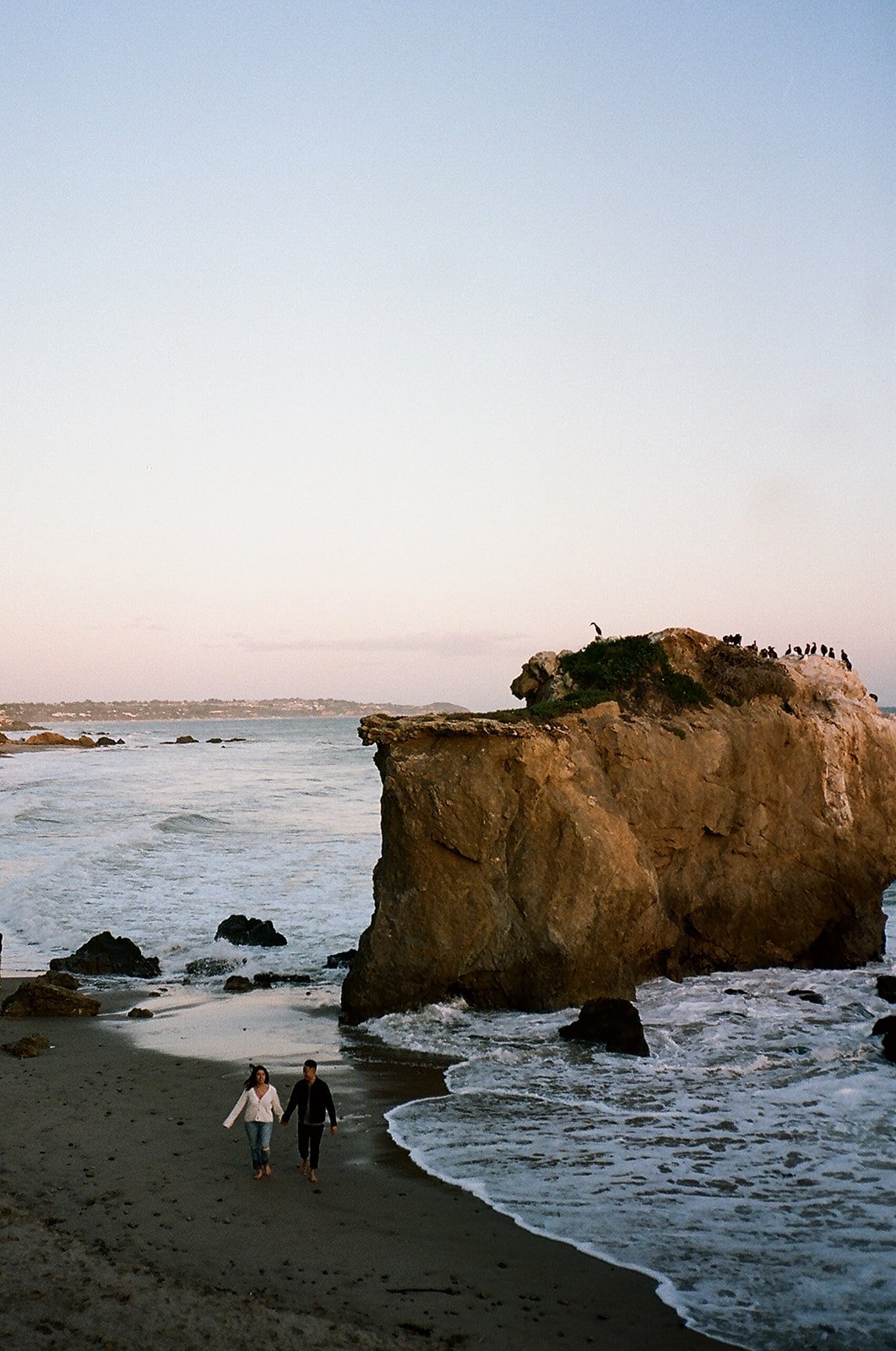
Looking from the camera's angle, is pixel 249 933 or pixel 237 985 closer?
pixel 237 985

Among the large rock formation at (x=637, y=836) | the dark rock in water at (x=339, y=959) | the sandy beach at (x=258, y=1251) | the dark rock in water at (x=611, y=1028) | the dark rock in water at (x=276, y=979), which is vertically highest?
the large rock formation at (x=637, y=836)

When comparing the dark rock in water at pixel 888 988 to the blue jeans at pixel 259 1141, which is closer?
the blue jeans at pixel 259 1141

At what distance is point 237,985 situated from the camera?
60.1 feet

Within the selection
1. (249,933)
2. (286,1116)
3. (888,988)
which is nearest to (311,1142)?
(286,1116)

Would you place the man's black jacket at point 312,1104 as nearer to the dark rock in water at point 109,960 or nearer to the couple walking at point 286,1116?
the couple walking at point 286,1116

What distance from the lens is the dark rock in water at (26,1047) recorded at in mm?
13883

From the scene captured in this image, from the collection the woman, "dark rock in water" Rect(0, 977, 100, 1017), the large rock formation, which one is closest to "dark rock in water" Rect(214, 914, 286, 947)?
"dark rock in water" Rect(0, 977, 100, 1017)

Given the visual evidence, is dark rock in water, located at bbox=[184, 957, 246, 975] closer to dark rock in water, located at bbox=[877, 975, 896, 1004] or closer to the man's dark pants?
the man's dark pants

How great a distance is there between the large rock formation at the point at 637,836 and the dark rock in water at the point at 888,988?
6.19 ft

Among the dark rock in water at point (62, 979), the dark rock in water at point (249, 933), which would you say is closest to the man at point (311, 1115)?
the dark rock in water at point (62, 979)

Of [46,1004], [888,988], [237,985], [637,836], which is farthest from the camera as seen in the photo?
[237,985]

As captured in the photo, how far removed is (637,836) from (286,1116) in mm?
7709

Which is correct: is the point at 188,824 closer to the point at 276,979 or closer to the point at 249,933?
the point at 249,933

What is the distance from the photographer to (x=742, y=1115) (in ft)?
36.7
